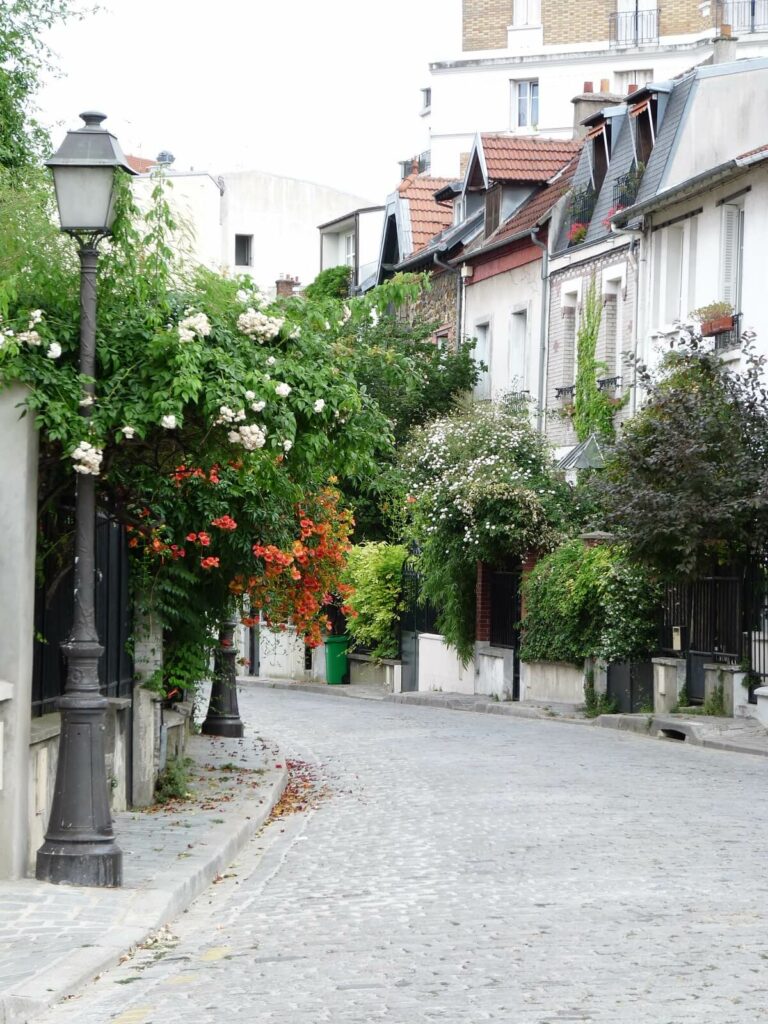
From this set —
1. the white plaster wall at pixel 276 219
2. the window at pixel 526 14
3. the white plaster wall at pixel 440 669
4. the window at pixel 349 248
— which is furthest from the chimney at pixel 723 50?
the white plaster wall at pixel 276 219

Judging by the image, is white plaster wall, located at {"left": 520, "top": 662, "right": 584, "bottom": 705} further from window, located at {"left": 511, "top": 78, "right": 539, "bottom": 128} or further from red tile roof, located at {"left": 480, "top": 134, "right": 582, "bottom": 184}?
window, located at {"left": 511, "top": 78, "right": 539, "bottom": 128}

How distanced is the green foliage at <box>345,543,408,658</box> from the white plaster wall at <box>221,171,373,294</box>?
2505 centimetres

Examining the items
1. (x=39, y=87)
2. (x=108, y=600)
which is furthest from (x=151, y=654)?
(x=39, y=87)

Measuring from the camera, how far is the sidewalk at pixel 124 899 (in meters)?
7.25

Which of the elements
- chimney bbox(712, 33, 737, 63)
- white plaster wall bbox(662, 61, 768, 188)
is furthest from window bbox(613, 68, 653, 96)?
white plaster wall bbox(662, 61, 768, 188)

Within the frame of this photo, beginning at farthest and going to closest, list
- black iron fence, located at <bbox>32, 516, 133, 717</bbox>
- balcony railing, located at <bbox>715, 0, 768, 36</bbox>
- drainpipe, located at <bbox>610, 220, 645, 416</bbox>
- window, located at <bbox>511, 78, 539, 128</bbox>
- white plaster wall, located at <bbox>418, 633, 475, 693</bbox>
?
window, located at <bbox>511, 78, 539, 128</bbox>, balcony railing, located at <bbox>715, 0, 768, 36</bbox>, white plaster wall, located at <bbox>418, 633, 475, 693</bbox>, drainpipe, located at <bbox>610, 220, 645, 416</bbox>, black iron fence, located at <bbox>32, 516, 133, 717</bbox>

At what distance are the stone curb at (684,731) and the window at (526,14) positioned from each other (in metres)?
37.0

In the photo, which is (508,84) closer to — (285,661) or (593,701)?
(285,661)

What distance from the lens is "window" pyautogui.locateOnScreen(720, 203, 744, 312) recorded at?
86.9ft

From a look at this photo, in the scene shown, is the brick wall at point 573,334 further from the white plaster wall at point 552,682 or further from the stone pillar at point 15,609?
the stone pillar at point 15,609

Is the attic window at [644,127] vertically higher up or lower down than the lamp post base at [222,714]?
higher up

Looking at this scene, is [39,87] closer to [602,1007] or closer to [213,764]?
[213,764]

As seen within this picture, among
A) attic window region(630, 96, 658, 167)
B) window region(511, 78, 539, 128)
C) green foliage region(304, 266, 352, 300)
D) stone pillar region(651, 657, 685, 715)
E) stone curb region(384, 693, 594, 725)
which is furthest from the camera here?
window region(511, 78, 539, 128)

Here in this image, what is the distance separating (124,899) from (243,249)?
5373cm
